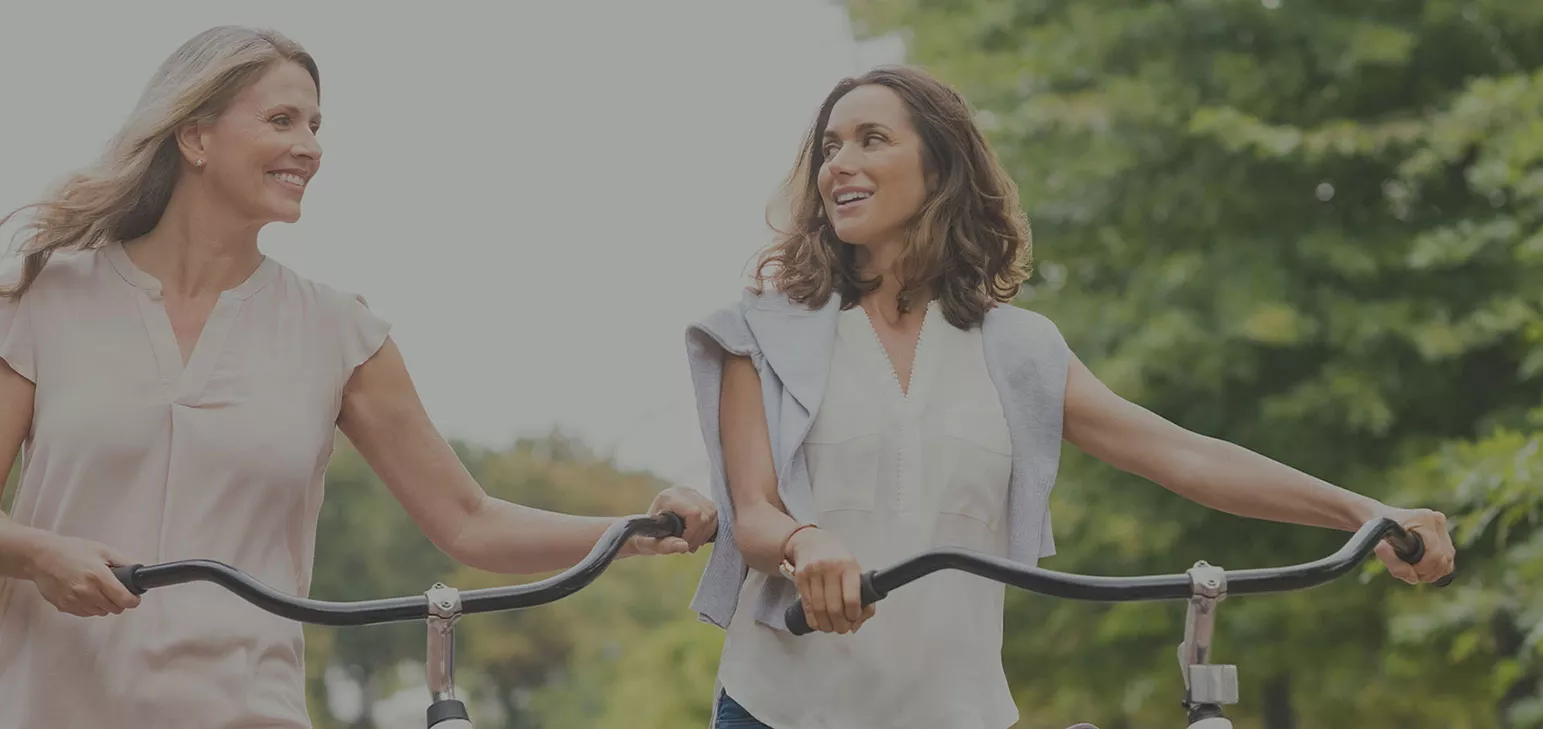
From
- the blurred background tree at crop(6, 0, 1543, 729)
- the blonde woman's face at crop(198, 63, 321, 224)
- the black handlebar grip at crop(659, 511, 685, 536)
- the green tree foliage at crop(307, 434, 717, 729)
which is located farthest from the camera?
the green tree foliage at crop(307, 434, 717, 729)

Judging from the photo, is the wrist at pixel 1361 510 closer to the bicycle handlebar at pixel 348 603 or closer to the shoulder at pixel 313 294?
the bicycle handlebar at pixel 348 603

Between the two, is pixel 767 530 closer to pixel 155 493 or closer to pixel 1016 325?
pixel 1016 325

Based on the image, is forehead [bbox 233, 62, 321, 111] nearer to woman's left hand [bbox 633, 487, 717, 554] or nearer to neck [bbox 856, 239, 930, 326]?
woman's left hand [bbox 633, 487, 717, 554]

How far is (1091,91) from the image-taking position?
474 inches

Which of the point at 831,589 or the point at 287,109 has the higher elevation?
the point at 287,109

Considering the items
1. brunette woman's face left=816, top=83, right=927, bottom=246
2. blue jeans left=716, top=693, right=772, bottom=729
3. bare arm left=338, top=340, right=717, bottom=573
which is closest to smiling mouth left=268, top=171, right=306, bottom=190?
bare arm left=338, top=340, right=717, bottom=573

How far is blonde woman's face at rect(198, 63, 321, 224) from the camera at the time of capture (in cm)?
388

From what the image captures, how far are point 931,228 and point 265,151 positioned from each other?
1255 mm

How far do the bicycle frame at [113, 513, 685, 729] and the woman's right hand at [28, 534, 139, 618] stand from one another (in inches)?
0.9

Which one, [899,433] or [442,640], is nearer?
[442,640]

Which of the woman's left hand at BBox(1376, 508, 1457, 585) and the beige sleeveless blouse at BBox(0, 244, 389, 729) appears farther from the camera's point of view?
the beige sleeveless blouse at BBox(0, 244, 389, 729)

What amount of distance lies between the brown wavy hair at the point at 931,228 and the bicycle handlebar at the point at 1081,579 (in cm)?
81

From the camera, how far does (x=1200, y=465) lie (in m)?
3.92

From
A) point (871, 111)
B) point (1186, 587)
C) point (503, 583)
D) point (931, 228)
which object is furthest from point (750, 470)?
point (503, 583)
